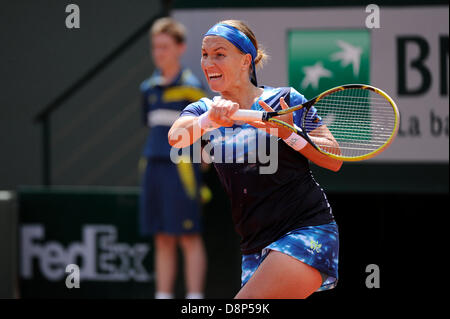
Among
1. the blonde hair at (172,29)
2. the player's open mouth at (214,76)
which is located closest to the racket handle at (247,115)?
the player's open mouth at (214,76)

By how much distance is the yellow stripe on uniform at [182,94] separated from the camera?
636 centimetres

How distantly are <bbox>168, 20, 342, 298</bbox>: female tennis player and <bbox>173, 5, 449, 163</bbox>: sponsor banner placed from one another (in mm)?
2512

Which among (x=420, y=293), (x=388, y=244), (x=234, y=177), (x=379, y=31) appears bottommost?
(x=420, y=293)

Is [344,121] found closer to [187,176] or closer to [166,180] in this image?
[187,176]

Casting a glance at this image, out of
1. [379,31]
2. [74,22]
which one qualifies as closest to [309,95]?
[379,31]

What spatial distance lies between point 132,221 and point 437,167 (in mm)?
2592

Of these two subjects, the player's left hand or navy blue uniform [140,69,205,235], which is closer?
the player's left hand

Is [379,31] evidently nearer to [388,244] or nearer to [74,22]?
[388,244]

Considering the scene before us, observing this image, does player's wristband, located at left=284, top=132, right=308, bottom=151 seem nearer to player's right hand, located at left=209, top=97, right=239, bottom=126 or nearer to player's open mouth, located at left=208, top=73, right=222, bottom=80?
player's right hand, located at left=209, top=97, right=239, bottom=126

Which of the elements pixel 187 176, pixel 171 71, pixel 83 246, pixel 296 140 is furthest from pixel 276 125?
pixel 83 246

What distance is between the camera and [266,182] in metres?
3.62

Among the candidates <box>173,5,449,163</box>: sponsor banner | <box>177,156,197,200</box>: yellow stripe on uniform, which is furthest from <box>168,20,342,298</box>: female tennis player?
<box>177,156,197,200</box>: yellow stripe on uniform

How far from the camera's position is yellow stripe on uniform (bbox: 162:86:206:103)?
6.36 metres
